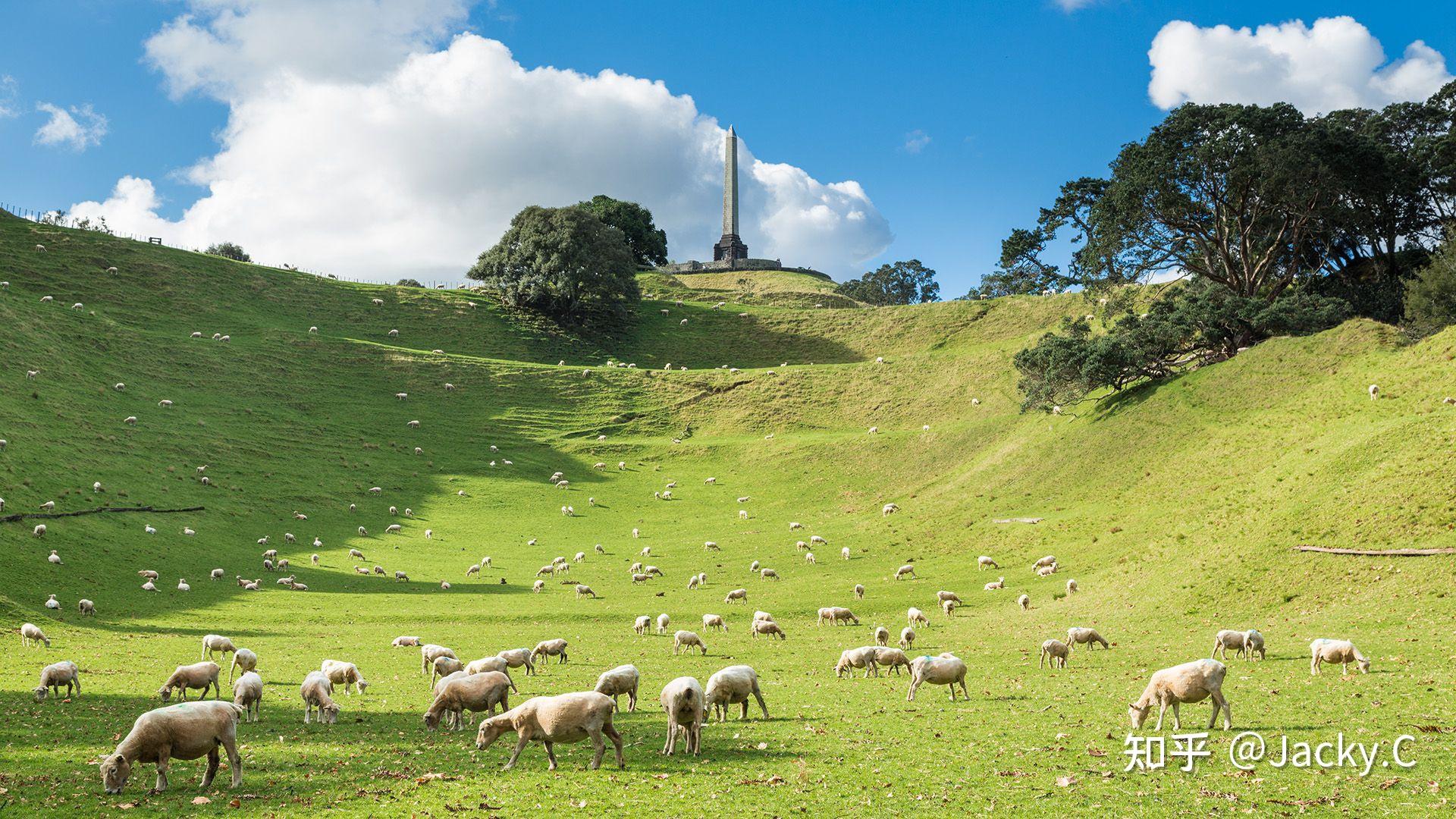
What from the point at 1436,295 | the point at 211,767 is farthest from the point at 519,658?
the point at 1436,295

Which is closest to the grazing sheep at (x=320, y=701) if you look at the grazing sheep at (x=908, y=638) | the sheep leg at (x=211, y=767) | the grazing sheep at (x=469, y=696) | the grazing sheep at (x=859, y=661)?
the grazing sheep at (x=469, y=696)

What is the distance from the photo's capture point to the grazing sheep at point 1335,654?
81.0 feet

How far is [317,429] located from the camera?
88.3 meters

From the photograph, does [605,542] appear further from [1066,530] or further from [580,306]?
[580,306]

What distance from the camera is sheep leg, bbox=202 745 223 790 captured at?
16.3 meters

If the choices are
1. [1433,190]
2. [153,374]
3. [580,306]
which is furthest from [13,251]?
[1433,190]

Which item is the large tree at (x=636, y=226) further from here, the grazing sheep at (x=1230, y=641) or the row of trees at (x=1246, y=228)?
the grazing sheep at (x=1230, y=641)

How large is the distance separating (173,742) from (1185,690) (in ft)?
62.5

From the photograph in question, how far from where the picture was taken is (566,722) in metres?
17.3

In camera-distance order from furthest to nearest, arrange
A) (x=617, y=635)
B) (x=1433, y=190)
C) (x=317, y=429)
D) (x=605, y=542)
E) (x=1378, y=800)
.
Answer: (x=317, y=429) < (x=1433, y=190) < (x=605, y=542) < (x=617, y=635) < (x=1378, y=800)

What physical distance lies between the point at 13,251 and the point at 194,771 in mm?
119767

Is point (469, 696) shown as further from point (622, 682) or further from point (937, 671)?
point (937, 671)

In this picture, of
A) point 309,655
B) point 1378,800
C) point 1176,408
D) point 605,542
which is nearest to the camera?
point 1378,800

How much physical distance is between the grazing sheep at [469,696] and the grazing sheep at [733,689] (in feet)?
15.4
